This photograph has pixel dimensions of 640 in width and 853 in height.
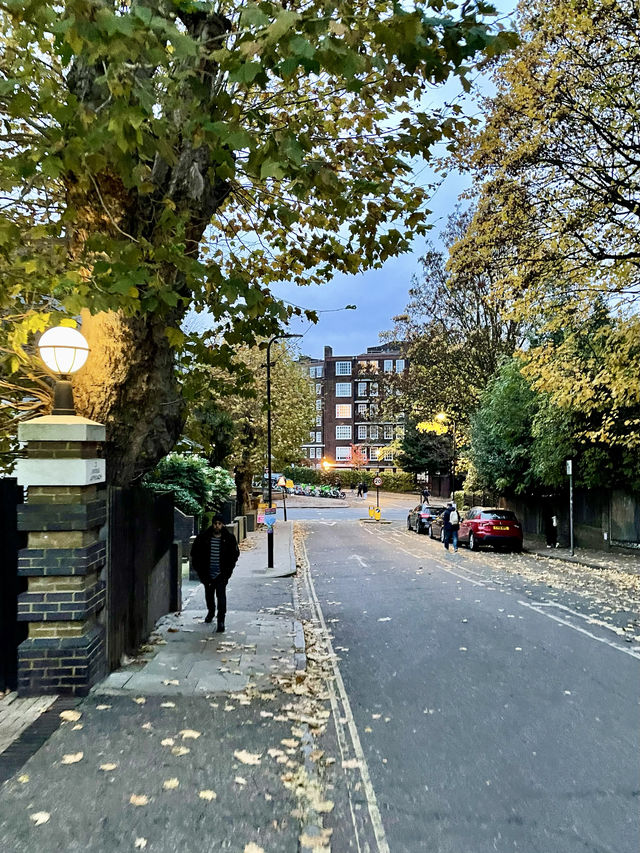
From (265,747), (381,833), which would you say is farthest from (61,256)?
(381,833)

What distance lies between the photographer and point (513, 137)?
13.1 m

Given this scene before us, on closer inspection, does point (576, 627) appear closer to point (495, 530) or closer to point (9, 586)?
point (9, 586)

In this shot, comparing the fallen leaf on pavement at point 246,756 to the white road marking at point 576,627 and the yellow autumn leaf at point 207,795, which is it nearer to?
the yellow autumn leaf at point 207,795

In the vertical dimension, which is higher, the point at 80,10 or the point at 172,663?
the point at 80,10

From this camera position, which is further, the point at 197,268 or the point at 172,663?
the point at 172,663

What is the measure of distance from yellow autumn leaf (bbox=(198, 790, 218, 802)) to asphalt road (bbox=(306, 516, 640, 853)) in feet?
2.69

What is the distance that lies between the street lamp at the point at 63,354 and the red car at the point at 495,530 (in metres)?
17.7

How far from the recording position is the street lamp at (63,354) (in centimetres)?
585

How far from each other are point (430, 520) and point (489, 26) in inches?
1006

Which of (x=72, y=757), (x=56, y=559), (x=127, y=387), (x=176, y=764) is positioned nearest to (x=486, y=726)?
(x=176, y=764)

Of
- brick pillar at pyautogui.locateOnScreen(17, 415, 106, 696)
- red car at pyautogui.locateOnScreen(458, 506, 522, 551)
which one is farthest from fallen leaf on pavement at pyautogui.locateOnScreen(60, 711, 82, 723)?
red car at pyautogui.locateOnScreen(458, 506, 522, 551)

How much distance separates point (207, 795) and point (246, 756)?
2.20 feet

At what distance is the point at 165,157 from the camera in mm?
4898

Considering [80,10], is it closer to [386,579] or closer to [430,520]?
[386,579]
